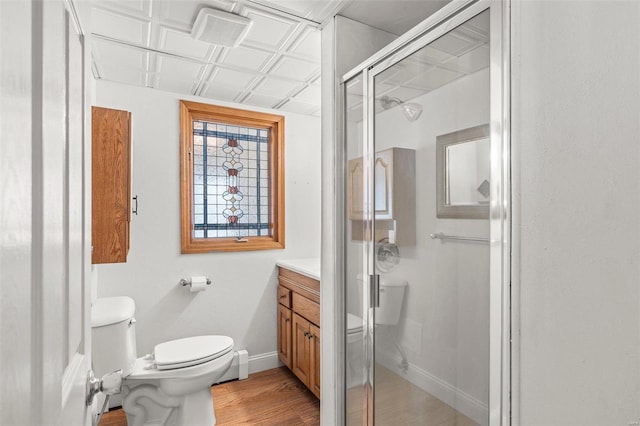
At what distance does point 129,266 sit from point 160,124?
1027 mm

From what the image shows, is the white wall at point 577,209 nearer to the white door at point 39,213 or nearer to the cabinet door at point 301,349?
the white door at point 39,213

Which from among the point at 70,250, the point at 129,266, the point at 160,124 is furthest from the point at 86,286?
the point at 160,124

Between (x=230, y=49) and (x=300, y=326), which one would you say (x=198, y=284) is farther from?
(x=230, y=49)

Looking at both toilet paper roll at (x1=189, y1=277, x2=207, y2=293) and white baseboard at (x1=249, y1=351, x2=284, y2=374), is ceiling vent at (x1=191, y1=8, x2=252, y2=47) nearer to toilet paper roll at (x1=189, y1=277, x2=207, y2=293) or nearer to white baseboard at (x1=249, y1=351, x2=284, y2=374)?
toilet paper roll at (x1=189, y1=277, x2=207, y2=293)

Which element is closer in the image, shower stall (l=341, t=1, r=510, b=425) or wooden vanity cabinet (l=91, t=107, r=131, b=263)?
shower stall (l=341, t=1, r=510, b=425)

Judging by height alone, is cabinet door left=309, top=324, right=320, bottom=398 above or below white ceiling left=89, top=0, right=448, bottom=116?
below

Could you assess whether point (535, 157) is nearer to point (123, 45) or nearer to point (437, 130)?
point (437, 130)

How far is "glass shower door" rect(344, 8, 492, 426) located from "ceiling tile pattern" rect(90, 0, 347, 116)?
1.48 feet

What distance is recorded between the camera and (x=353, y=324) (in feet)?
5.35

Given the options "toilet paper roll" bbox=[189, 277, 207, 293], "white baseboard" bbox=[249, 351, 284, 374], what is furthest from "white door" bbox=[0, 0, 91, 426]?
"white baseboard" bbox=[249, 351, 284, 374]

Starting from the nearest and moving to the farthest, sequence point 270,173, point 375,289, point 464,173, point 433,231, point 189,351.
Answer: point 464,173
point 433,231
point 375,289
point 189,351
point 270,173

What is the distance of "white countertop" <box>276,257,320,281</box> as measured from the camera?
232 cm

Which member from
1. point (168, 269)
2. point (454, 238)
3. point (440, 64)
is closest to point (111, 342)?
point (168, 269)

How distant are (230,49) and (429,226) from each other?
1.47 metres
